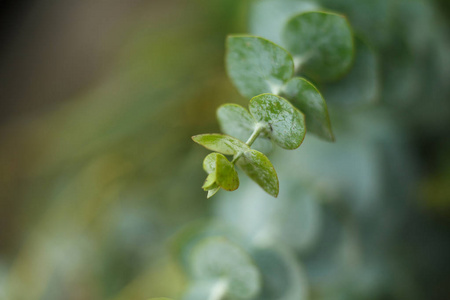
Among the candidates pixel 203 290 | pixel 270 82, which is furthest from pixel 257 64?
pixel 203 290

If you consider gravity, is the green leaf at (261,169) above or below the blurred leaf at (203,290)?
above

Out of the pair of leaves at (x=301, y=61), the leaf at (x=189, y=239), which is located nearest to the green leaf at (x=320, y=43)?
the pair of leaves at (x=301, y=61)

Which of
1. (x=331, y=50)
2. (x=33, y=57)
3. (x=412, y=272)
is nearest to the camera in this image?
(x=331, y=50)

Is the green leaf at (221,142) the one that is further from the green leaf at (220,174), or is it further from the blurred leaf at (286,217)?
the blurred leaf at (286,217)

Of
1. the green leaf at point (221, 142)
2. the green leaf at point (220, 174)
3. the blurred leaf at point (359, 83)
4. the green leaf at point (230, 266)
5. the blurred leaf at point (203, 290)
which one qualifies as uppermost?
the green leaf at point (221, 142)

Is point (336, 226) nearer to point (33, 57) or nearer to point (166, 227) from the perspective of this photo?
point (166, 227)

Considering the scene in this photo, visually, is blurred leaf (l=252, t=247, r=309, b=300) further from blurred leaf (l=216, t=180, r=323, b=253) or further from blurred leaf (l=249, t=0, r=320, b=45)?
blurred leaf (l=249, t=0, r=320, b=45)

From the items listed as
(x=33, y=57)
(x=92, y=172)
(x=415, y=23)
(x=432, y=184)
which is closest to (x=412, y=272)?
(x=432, y=184)

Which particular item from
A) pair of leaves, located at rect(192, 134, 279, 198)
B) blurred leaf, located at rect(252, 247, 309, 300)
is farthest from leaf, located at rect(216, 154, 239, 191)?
blurred leaf, located at rect(252, 247, 309, 300)
